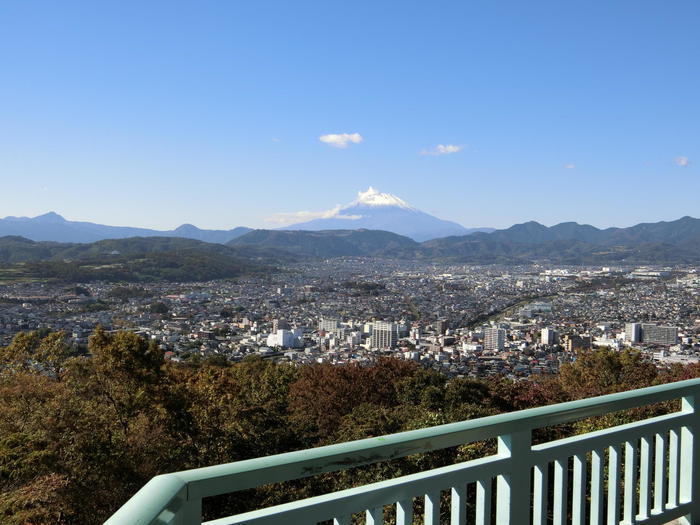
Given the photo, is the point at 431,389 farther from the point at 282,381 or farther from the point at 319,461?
the point at 319,461

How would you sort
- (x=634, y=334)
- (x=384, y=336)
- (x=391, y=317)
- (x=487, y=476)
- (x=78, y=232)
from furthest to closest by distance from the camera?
(x=78, y=232), (x=391, y=317), (x=384, y=336), (x=634, y=334), (x=487, y=476)

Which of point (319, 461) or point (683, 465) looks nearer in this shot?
point (319, 461)

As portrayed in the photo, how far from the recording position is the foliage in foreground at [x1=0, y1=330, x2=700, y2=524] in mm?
5492

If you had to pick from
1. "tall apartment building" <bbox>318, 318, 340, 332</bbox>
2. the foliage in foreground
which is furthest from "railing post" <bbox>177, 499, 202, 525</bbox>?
"tall apartment building" <bbox>318, 318, 340, 332</bbox>

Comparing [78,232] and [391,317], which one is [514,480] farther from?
[78,232]

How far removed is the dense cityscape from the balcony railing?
20.3 meters

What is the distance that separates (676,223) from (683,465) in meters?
148

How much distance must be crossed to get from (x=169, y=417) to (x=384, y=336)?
27.6m

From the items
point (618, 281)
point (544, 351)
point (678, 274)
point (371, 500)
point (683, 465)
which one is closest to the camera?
point (371, 500)

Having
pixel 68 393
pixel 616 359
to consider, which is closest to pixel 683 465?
pixel 68 393

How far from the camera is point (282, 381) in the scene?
12664mm

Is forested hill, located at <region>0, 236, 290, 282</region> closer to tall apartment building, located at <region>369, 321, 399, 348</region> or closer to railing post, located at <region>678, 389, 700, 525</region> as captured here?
tall apartment building, located at <region>369, 321, 399, 348</region>

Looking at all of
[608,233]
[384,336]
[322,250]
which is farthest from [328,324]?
[608,233]

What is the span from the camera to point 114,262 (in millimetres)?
60938
